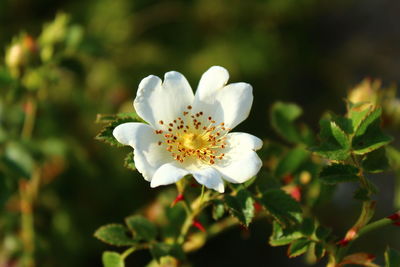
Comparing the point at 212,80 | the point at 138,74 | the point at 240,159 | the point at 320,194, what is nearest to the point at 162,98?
the point at 212,80

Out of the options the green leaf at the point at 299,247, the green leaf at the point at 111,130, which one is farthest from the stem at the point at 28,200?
the green leaf at the point at 299,247

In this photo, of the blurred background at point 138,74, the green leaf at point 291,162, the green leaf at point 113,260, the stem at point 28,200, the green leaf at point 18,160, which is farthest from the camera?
the blurred background at point 138,74

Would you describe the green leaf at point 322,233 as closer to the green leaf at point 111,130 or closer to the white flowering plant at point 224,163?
the white flowering plant at point 224,163

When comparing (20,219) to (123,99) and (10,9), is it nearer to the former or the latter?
(123,99)

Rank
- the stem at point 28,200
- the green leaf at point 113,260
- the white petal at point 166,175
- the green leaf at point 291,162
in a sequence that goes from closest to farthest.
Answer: the white petal at point 166,175 → the green leaf at point 113,260 → the green leaf at point 291,162 → the stem at point 28,200

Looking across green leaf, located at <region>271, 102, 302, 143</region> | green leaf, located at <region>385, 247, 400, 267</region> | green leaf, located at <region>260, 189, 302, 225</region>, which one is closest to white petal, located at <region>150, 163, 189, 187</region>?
green leaf, located at <region>260, 189, 302, 225</region>

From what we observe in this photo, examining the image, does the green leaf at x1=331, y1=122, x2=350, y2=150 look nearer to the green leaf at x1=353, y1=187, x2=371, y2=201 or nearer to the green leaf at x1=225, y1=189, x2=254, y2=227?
the green leaf at x1=353, y1=187, x2=371, y2=201

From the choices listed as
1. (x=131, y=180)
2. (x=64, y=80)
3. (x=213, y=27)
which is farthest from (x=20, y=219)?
(x=213, y=27)
